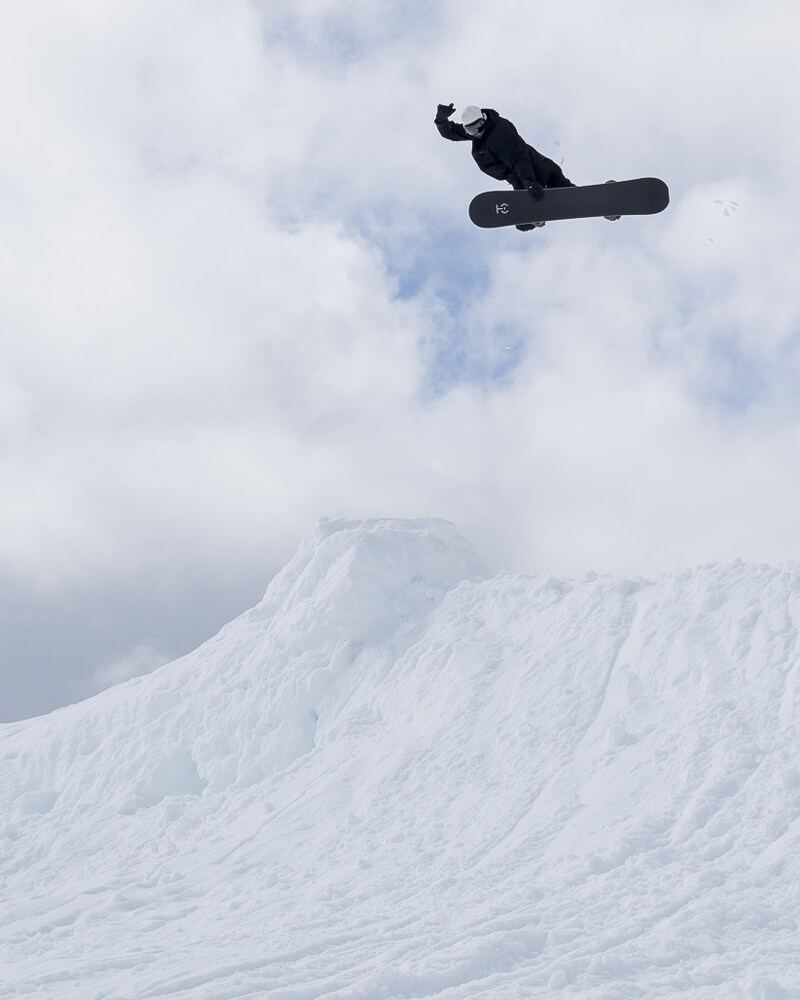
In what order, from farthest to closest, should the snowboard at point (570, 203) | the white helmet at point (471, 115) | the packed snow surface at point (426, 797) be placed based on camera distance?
the packed snow surface at point (426, 797)
the snowboard at point (570, 203)
the white helmet at point (471, 115)

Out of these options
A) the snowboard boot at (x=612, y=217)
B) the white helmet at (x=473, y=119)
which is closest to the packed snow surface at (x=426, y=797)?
the snowboard boot at (x=612, y=217)

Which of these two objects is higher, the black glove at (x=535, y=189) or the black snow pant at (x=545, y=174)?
the black snow pant at (x=545, y=174)

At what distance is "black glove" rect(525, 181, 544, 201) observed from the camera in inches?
386

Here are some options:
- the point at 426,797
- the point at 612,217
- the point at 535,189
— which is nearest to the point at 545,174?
the point at 535,189

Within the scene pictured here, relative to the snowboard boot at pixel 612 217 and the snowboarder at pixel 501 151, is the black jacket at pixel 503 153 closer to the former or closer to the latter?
the snowboarder at pixel 501 151

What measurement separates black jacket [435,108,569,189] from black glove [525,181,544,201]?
0.04 meters

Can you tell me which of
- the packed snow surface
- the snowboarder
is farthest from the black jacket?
the packed snow surface

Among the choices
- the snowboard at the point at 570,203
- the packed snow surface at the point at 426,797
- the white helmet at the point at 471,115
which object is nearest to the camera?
the white helmet at the point at 471,115

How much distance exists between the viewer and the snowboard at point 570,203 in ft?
32.9

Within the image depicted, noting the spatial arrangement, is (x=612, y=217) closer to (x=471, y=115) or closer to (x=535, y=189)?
(x=535, y=189)

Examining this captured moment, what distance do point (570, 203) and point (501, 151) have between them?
816mm

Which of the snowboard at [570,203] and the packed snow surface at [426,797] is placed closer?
the snowboard at [570,203]

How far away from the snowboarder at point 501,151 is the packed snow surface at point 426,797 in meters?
8.03

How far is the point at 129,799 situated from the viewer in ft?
67.2
